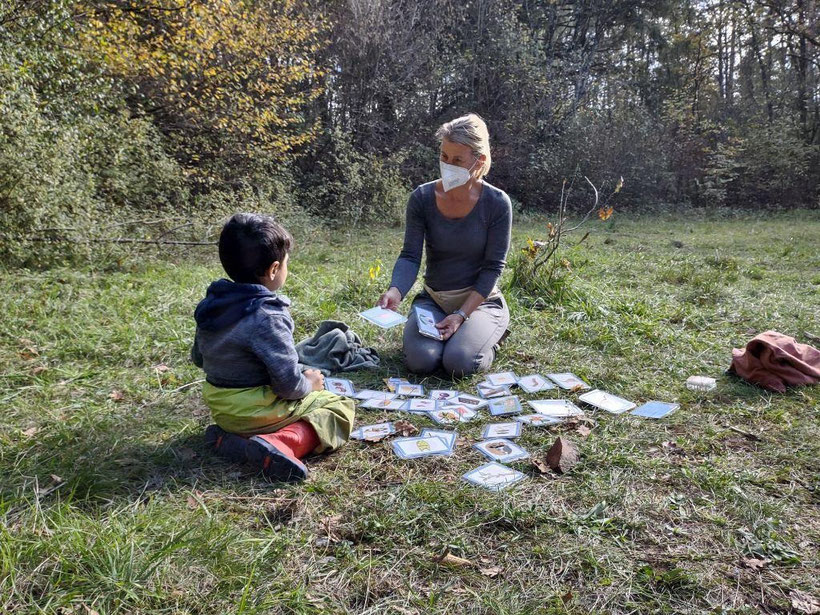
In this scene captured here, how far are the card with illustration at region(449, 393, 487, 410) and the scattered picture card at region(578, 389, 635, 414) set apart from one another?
0.59 meters

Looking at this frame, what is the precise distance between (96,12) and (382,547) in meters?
7.73

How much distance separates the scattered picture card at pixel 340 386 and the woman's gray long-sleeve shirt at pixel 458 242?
748mm

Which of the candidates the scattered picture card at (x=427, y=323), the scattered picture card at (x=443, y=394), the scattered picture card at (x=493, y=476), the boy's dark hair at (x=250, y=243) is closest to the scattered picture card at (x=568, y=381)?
the scattered picture card at (x=443, y=394)

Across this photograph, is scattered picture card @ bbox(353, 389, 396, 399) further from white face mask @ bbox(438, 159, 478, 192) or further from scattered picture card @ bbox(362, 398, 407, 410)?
white face mask @ bbox(438, 159, 478, 192)

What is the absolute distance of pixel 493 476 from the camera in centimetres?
258

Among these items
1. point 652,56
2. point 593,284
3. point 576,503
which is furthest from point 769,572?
point 652,56

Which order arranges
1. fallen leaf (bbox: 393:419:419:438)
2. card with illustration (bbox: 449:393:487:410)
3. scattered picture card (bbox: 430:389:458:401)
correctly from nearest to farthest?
fallen leaf (bbox: 393:419:419:438), card with illustration (bbox: 449:393:487:410), scattered picture card (bbox: 430:389:458:401)

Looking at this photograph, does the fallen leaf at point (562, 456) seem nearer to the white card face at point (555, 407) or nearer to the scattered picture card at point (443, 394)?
the white card face at point (555, 407)

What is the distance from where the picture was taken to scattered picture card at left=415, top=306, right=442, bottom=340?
3.80m

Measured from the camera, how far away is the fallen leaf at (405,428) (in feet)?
10.0

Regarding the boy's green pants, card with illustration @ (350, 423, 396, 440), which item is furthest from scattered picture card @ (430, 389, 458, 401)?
the boy's green pants

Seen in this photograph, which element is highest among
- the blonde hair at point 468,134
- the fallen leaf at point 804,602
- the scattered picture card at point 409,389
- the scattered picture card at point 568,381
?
the blonde hair at point 468,134

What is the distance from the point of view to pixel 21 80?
5.73 meters

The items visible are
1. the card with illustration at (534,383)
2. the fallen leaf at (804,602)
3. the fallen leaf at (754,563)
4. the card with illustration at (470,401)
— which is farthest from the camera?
the card with illustration at (534,383)
